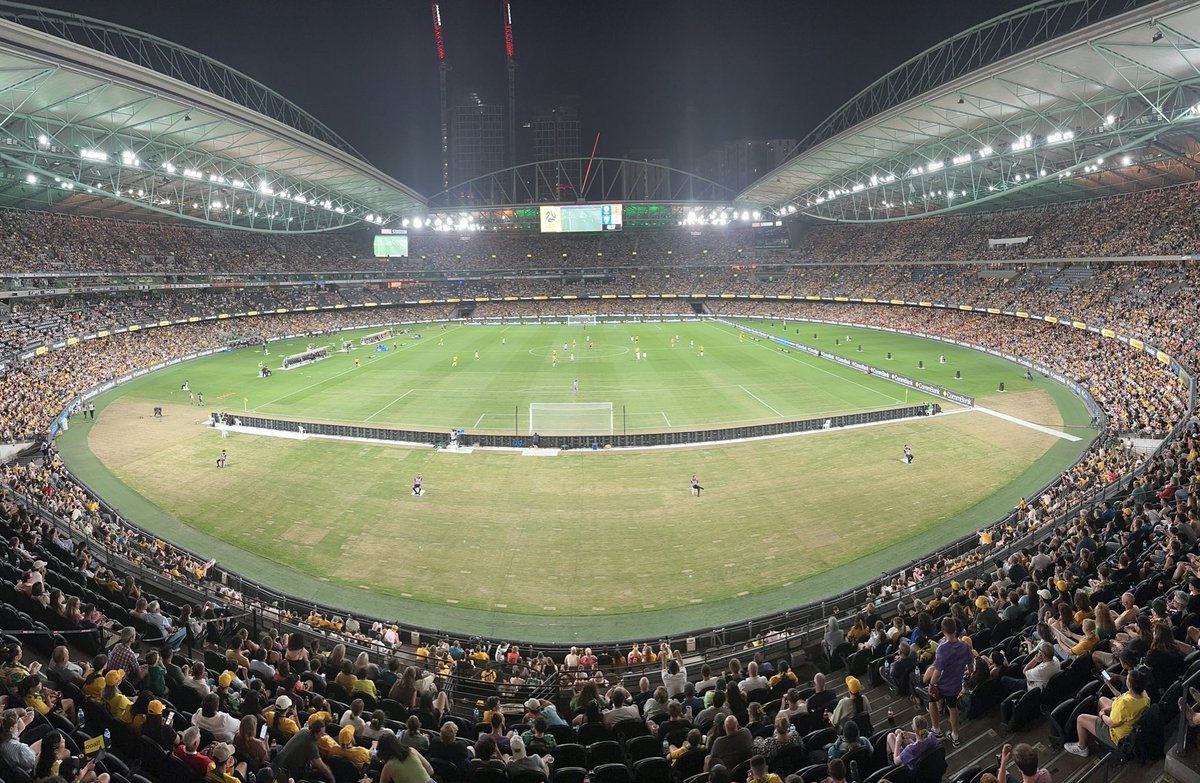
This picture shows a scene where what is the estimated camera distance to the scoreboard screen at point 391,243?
359ft

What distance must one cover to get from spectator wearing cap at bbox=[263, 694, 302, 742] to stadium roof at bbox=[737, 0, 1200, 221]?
36467 mm

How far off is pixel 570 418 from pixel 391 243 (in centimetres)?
7964

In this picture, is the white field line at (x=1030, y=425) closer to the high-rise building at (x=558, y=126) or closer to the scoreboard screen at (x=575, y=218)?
the scoreboard screen at (x=575, y=218)

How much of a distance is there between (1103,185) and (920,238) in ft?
94.8

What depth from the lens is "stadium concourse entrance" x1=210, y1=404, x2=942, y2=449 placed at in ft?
120

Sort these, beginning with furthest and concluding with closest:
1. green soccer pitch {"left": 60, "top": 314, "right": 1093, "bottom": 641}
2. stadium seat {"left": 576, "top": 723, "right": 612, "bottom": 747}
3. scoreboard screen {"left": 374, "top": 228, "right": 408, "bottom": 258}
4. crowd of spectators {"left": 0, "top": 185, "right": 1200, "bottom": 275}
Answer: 1. scoreboard screen {"left": 374, "top": 228, "right": 408, "bottom": 258}
2. crowd of spectators {"left": 0, "top": 185, "right": 1200, "bottom": 275}
3. green soccer pitch {"left": 60, "top": 314, "right": 1093, "bottom": 641}
4. stadium seat {"left": 576, "top": 723, "right": 612, "bottom": 747}

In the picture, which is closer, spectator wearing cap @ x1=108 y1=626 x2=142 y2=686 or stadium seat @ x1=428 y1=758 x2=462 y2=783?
stadium seat @ x1=428 y1=758 x2=462 y2=783

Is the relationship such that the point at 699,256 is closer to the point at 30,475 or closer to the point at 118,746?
the point at 30,475

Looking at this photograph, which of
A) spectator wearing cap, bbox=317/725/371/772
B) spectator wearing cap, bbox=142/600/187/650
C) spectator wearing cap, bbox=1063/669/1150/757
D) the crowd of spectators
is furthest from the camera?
the crowd of spectators

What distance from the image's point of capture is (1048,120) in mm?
43125

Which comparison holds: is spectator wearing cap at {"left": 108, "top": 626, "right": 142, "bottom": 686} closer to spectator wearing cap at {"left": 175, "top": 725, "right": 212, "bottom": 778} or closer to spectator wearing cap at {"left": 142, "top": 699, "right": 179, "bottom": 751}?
spectator wearing cap at {"left": 142, "top": 699, "right": 179, "bottom": 751}

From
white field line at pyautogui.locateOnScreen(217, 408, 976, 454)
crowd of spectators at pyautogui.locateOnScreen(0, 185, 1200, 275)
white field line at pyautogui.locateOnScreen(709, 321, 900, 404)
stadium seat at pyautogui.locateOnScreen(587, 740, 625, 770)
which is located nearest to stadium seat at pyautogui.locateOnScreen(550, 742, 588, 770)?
stadium seat at pyautogui.locateOnScreen(587, 740, 625, 770)

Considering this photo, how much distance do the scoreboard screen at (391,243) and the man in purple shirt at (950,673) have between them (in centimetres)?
11024

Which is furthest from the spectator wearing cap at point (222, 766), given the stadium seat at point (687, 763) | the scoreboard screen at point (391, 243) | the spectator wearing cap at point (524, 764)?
the scoreboard screen at point (391, 243)
